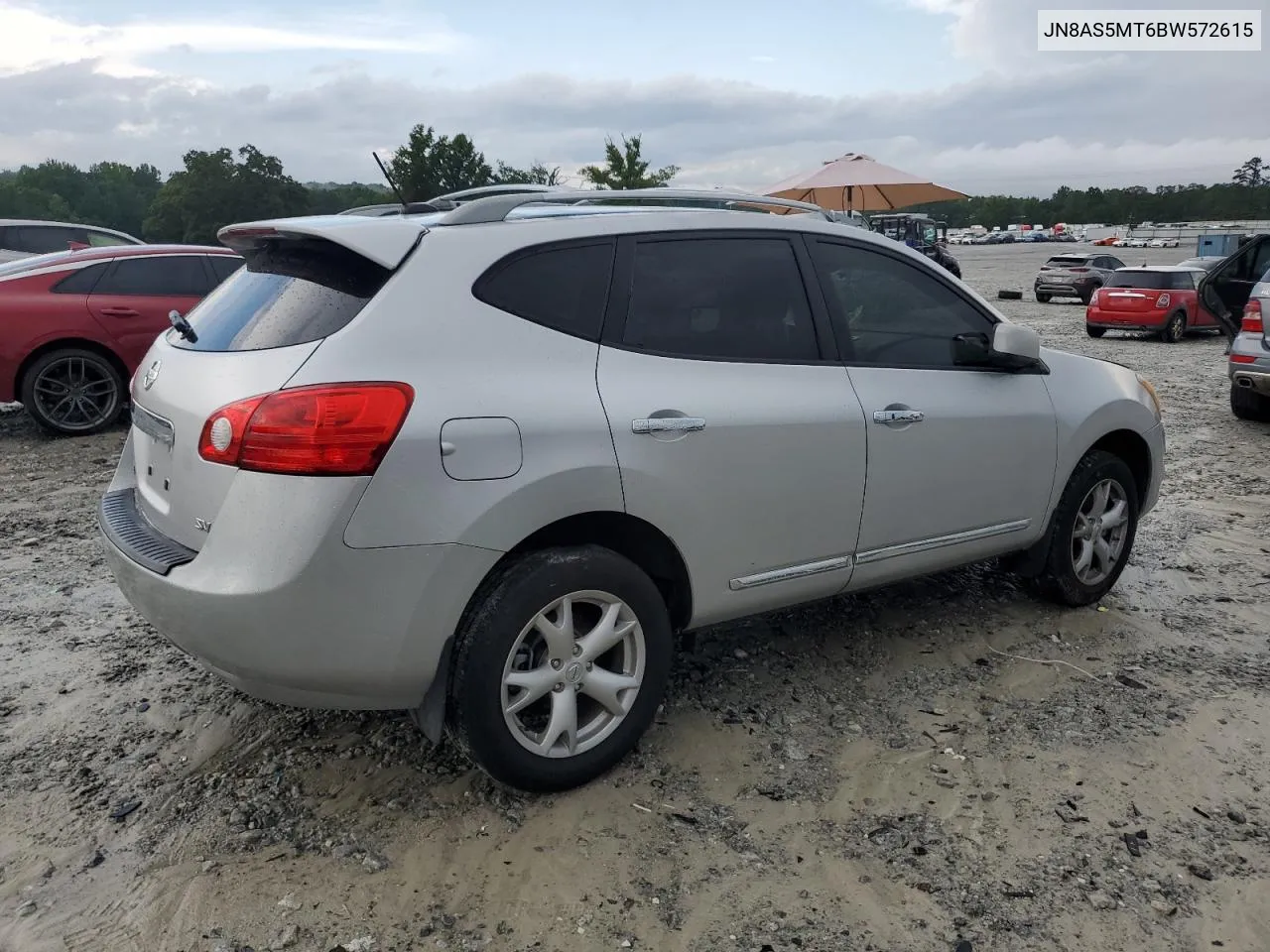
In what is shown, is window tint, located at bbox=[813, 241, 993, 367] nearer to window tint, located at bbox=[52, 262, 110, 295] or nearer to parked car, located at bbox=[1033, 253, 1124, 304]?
window tint, located at bbox=[52, 262, 110, 295]

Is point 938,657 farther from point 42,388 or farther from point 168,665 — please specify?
point 42,388

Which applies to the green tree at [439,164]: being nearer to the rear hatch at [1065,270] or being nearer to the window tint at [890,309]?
the rear hatch at [1065,270]

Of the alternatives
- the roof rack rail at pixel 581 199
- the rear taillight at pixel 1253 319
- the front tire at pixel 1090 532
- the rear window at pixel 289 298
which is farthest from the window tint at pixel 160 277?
the rear taillight at pixel 1253 319

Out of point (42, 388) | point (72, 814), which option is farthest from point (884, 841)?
point (42, 388)

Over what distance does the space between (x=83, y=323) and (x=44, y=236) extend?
22.3 feet

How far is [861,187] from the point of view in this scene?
20.7 m

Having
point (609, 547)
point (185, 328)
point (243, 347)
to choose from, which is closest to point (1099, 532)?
point (609, 547)

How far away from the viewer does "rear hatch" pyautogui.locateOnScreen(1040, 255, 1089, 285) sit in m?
27.0

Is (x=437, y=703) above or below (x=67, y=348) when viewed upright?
below

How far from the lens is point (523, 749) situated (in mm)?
2910

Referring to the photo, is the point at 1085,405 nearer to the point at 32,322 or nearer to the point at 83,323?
the point at 83,323

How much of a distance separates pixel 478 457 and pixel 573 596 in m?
0.52

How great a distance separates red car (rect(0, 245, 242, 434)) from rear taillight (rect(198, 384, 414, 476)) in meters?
5.97

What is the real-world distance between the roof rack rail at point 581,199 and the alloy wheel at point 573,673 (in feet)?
3.80
